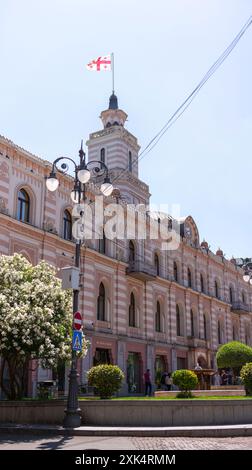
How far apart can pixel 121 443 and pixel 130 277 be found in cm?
2271

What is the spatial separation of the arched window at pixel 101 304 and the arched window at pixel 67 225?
4.34 meters

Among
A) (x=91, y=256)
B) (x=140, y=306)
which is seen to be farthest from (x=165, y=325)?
(x=91, y=256)

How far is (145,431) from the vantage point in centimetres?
1507

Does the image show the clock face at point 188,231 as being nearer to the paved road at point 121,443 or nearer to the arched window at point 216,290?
the arched window at point 216,290

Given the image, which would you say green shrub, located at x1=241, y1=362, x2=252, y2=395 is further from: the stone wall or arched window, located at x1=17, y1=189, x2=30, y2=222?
arched window, located at x1=17, y1=189, x2=30, y2=222

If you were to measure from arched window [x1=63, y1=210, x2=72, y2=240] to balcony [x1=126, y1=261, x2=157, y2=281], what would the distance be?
6.09 metres

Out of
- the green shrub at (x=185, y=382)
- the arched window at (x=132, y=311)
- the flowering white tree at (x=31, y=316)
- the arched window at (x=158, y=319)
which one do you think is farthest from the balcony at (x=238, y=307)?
the flowering white tree at (x=31, y=316)

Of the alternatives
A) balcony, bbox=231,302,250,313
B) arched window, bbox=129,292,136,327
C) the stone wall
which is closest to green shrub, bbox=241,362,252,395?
the stone wall

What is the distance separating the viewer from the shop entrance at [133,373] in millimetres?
34975

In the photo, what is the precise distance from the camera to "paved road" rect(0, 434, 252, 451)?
12719 mm

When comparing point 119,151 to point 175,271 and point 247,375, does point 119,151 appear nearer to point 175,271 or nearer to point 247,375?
point 175,271

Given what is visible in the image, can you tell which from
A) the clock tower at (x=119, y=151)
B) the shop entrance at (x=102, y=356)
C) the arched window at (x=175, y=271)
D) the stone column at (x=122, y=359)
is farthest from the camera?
the clock tower at (x=119, y=151)

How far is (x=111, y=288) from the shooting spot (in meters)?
34.1
